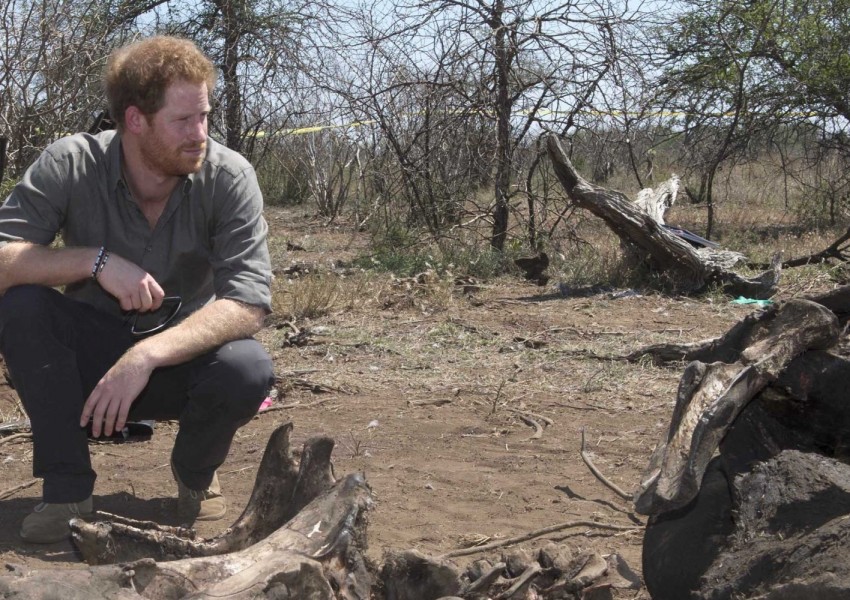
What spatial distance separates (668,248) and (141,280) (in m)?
5.32

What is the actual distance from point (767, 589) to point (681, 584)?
33cm

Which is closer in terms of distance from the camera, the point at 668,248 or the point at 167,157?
the point at 167,157

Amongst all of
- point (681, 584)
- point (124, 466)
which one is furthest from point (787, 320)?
point (124, 466)

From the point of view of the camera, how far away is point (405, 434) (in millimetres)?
4629

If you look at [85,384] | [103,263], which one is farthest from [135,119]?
[85,384]

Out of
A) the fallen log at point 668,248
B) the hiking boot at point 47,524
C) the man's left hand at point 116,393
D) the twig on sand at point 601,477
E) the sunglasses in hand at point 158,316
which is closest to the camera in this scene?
the man's left hand at point 116,393

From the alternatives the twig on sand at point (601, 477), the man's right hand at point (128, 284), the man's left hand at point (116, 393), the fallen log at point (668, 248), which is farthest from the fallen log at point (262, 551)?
the fallen log at point (668, 248)

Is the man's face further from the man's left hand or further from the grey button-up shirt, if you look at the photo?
the man's left hand

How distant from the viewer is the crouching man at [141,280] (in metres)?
3.38

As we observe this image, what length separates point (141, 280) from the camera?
3314 mm

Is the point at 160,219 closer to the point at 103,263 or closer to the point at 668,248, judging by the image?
the point at 103,263

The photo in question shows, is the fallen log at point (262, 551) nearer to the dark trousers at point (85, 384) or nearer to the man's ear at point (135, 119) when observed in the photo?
the dark trousers at point (85, 384)

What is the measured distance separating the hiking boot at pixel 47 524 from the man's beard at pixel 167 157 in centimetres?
111

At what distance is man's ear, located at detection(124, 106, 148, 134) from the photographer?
346 centimetres
